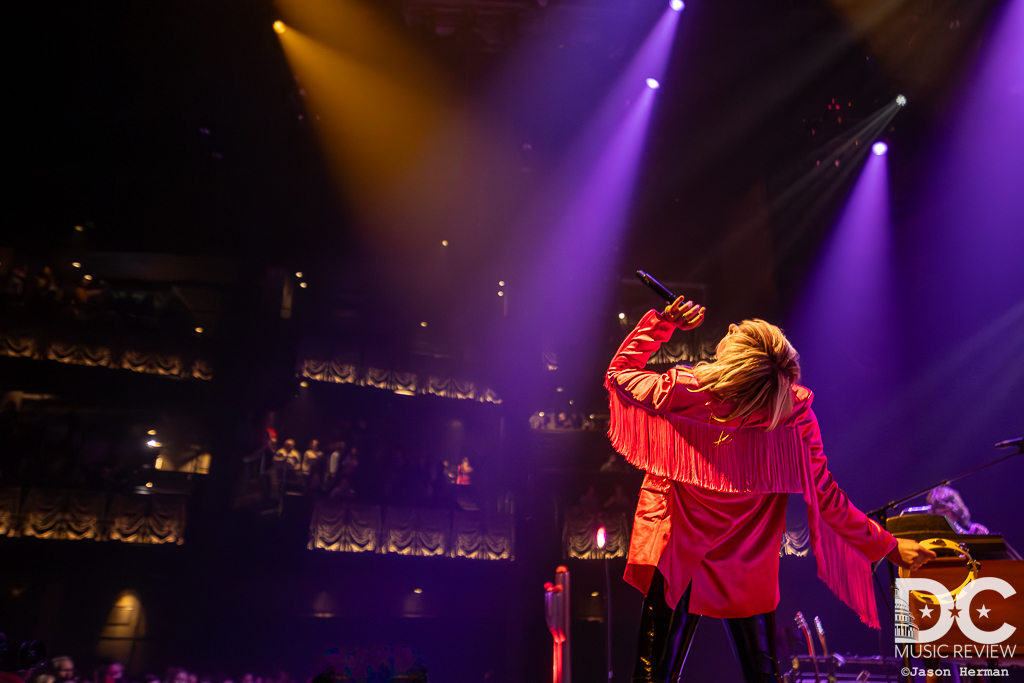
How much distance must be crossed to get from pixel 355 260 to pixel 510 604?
21.0 feet

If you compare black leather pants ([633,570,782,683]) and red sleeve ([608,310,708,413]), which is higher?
red sleeve ([608,310,708,413])

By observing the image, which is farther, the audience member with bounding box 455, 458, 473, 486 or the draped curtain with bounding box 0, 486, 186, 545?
the audience member with bounding box 455, 458, 473, 486

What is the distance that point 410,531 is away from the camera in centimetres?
924

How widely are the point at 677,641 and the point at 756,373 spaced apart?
0.77 meters

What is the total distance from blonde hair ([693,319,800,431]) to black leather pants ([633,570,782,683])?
549mm

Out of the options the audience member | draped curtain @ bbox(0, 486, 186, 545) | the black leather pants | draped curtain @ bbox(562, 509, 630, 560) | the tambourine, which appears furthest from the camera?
the audience member

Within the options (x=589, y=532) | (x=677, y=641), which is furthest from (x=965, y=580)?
(x=589, y=532)

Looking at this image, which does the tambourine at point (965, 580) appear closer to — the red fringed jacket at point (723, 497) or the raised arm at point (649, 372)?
the red fringed jacket at point (723, 497)

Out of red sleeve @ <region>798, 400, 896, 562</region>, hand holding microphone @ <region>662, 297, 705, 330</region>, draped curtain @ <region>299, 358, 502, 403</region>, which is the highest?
draped curtain @ <region>299, 358, 502, 403</region>

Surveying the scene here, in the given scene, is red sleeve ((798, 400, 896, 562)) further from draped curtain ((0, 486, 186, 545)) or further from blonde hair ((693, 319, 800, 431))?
draped curtain ((0, 486, 186, 545))

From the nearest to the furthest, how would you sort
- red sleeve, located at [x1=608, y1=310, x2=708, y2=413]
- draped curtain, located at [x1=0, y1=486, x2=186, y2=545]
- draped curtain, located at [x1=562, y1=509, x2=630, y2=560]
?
red sleeve, located at [x1=608, y1=310, x2=708, y2=413] → draped curtain, located at [x1=0, y1=486, x2=186, y2=545] → draped curtain, located at [x1=562, y1=509, x2=630, y2=560]

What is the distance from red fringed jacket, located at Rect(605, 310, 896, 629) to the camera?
5.43ft

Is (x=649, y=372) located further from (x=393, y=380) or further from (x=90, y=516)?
(x=90, y=516)

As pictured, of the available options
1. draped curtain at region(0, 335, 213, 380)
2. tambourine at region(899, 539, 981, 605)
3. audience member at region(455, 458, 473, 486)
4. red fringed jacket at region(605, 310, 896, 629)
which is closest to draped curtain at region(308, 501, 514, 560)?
audience member at region(455, 458, 473, 486)
